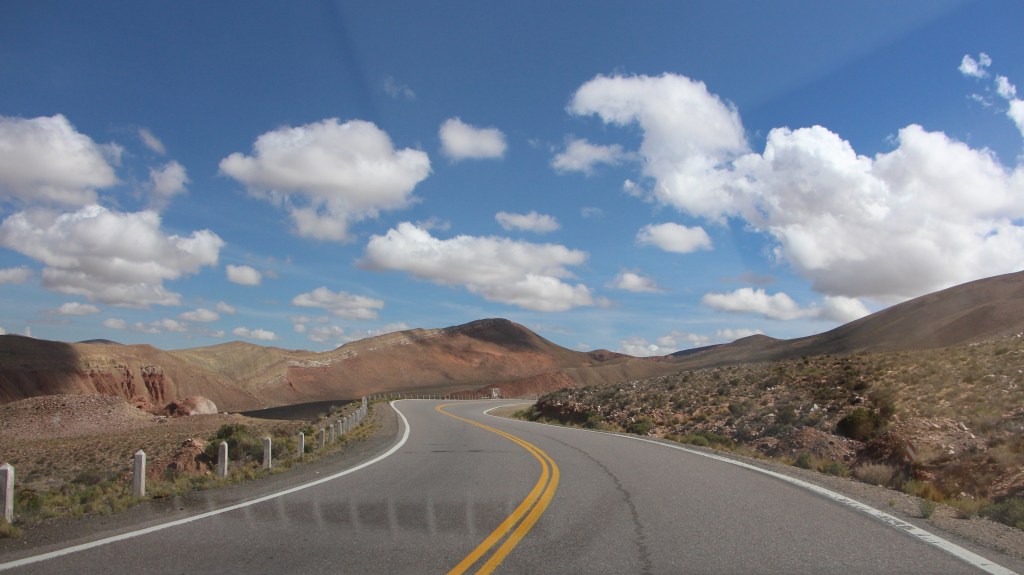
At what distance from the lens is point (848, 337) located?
94312 mm

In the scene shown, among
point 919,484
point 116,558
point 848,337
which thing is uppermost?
point 848,337

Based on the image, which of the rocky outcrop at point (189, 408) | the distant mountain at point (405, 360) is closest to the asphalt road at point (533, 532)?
the distant mountain at point (405, 360)

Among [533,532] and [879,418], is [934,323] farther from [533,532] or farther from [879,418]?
[533,532]

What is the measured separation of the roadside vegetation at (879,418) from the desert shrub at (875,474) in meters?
0.03

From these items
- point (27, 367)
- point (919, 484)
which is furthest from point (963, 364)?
point (27, 367)

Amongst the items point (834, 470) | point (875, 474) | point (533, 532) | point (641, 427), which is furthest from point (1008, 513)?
point (641, 427)

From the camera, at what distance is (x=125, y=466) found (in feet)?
103

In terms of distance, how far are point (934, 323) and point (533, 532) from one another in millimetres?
87359

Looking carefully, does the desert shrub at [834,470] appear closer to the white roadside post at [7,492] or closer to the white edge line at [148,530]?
the white edge line at [148,530]

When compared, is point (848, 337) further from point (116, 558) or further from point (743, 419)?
point (116, 558)

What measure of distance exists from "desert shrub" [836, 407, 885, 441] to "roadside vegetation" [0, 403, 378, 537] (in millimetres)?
15103

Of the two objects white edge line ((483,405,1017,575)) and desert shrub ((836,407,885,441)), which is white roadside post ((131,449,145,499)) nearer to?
white edge line ((483,405,1017,575))

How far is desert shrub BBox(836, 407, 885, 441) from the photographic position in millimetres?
20781

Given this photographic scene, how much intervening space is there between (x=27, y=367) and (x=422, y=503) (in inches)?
3616
